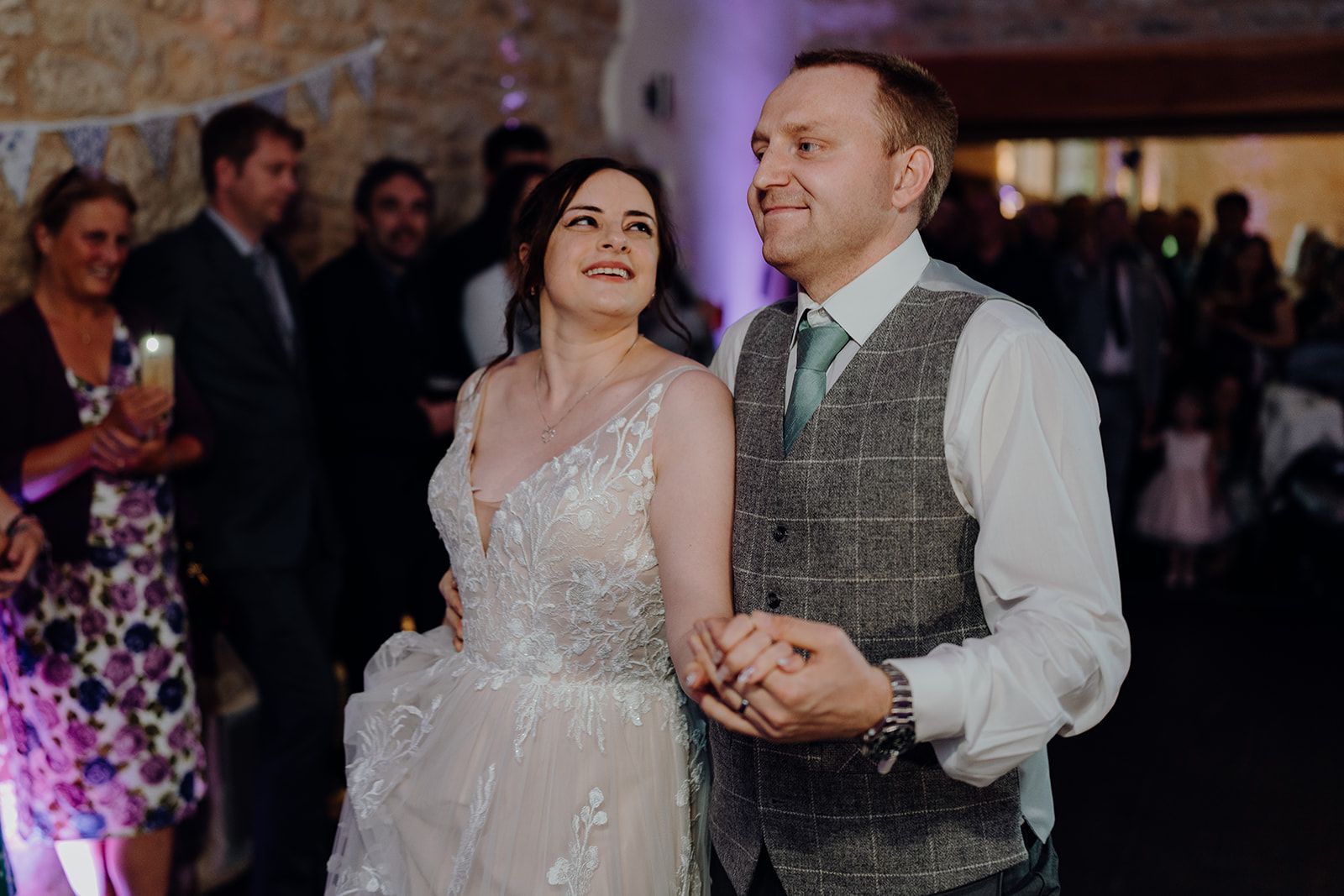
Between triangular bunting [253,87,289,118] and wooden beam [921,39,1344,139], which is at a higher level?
wooden beam [921,39,1344,139]

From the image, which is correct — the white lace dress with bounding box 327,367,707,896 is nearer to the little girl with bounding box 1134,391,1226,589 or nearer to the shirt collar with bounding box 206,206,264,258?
the shirt collar with bounding box 206,206,264,258

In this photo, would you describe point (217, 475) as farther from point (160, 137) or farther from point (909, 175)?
point (909, 175)

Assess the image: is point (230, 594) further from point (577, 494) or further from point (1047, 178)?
point (1047, 178)

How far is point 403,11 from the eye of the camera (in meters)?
4.13

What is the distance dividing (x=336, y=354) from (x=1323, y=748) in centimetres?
334

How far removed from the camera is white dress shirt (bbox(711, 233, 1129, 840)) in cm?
124

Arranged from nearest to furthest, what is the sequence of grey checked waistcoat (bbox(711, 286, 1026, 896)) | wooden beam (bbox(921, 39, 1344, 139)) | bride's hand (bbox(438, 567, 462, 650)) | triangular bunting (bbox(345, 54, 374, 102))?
grey checked waistcoat (bbox(711, 286, 1026, 896)), bride's hand (bbox(438, 567, 462, 650)), triangular bunting (bbox(345, 54, 374, 102)), wooden beam (bbox(921, 39, 1344, 139))

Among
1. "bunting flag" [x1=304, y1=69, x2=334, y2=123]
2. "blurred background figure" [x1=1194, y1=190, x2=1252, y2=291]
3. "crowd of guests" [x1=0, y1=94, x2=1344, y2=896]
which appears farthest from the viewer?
"blurred background figure" [x1=1194, y1=190, x2=1252, y2=291]

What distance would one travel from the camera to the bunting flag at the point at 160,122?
2859 mm

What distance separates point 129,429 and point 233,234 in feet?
2.54

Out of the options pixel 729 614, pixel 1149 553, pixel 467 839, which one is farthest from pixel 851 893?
pixel 1149 553

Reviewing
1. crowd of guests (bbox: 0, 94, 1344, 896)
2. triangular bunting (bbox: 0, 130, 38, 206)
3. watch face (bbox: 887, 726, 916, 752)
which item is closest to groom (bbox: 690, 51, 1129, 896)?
watch face (bbox: 887, 726, 916, 752)

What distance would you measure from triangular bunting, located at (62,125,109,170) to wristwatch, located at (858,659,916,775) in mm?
2445

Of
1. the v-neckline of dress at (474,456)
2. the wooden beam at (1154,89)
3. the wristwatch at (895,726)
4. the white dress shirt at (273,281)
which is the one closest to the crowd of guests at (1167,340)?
the wooden beam at (1154,89)
